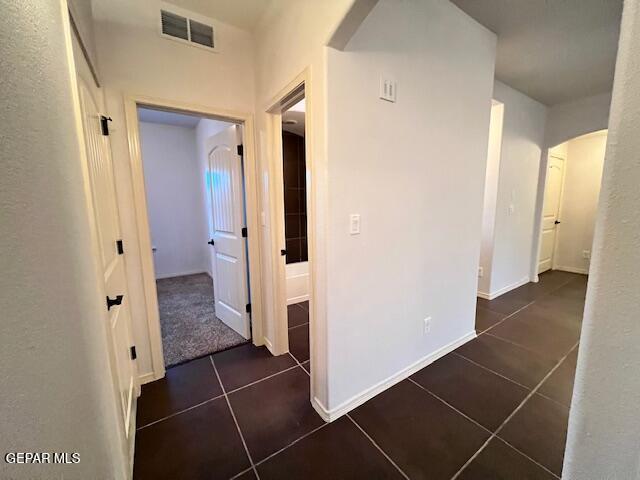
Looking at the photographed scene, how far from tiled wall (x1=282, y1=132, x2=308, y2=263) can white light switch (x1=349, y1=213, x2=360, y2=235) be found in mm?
2044

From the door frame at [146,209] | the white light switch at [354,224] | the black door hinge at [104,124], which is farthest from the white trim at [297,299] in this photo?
the black door hinge at [104,124]

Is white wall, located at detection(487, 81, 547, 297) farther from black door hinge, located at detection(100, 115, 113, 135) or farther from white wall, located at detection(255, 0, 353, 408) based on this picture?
black door hinge, located at detection(100, 115, 113, 135)

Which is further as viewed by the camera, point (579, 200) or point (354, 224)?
point (579, 200)

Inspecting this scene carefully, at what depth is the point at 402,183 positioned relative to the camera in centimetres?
166

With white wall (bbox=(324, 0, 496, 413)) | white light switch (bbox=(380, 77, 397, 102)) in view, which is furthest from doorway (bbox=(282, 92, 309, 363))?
white light switch (bbox=(380, 77, 397, 102))

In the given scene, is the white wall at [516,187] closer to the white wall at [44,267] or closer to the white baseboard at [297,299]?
the white baseboard at [297,299]

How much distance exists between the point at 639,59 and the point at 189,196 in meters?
5.32

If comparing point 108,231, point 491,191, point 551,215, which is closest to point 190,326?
point 108,231

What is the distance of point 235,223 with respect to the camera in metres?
2.33

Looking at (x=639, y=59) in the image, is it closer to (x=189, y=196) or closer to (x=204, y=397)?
(x=204, y=397)

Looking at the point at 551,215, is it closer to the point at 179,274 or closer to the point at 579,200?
the point at 579,200

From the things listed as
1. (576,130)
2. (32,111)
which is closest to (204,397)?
(32,111)

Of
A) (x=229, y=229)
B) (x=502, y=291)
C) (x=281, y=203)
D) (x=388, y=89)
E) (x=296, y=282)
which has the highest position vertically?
(x=388, y=89)

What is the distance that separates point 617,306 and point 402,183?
4.27ft
